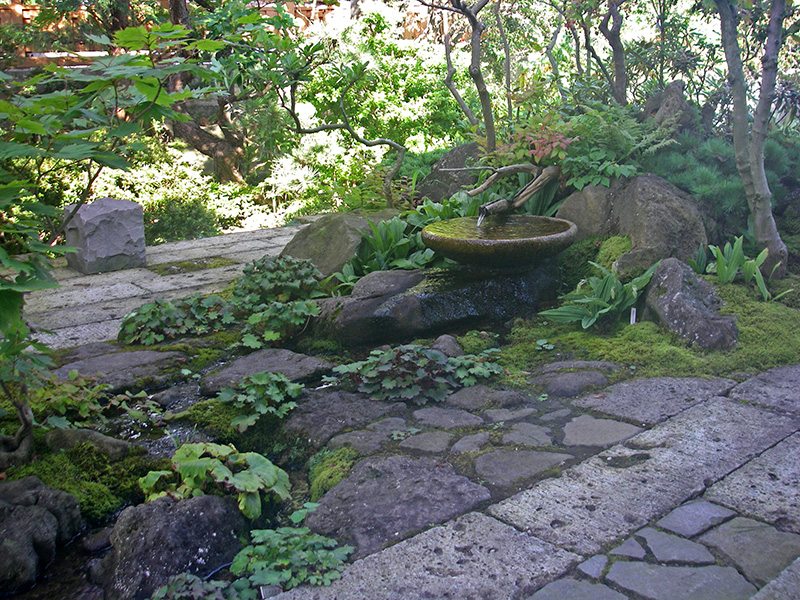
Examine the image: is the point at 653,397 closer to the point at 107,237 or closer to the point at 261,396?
the point at 261,396

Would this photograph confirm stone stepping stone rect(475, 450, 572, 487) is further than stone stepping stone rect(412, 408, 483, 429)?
No

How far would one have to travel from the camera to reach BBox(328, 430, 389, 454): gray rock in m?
2.64

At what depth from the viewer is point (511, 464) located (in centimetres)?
245

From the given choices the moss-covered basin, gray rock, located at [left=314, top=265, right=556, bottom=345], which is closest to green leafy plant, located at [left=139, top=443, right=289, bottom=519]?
gray rock, located at [left=314, top=265, right=556, bottom=345]

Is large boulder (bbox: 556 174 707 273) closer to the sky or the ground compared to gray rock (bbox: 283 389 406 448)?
closer to the sky

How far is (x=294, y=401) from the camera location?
312 centimetres

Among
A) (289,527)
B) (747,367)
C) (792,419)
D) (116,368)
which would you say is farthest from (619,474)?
(116,368)

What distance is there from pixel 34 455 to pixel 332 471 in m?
1.21

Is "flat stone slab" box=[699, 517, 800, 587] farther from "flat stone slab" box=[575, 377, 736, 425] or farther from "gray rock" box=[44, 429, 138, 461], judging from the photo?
"gray rock" box=[44, 429, 138, 461]

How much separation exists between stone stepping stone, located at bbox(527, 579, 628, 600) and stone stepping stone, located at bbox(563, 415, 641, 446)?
0.90 m

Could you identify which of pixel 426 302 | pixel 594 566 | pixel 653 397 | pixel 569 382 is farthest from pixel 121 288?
pixel 594 566

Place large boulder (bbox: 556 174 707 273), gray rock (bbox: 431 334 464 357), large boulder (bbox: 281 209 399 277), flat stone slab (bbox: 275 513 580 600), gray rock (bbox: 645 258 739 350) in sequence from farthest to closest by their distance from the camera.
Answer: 1. large boulder (bbox: 281 209 399 277)
2. large boulder (bbox: 556 174 707 273)
3. gray rock (bbox: 431 334 464 357)
4. gray rock (bbox: 645 258 739 350)
5. flat stone slab (bbox: 275 513 580 600)

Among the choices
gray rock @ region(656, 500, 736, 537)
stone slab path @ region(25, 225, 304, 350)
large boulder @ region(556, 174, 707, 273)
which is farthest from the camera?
stone slab path @ region(25, 225, 304, 350)

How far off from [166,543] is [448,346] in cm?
210
